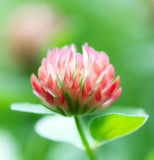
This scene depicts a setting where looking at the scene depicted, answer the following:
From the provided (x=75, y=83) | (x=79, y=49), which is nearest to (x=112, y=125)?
(x=75, y=83)

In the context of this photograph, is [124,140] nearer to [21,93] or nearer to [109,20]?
[21,93]

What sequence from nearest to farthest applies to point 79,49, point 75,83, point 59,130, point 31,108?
point 75,83, point 31,108, point 59,130, point 79,49

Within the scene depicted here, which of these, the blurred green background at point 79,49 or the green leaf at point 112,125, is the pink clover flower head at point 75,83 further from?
the blurred green background at point 79,49

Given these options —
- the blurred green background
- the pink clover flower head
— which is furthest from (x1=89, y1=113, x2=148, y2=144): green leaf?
the blurred green background

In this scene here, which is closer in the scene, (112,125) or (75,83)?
(75,83)

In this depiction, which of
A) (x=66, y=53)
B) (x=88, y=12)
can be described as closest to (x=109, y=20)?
(x=88, y=12)

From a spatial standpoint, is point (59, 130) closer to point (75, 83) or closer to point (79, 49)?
point (75, 83)
